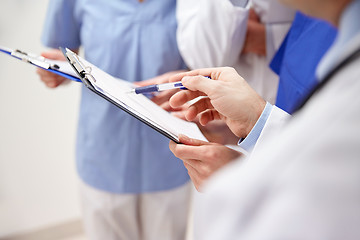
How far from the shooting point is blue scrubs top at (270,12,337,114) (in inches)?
26.9

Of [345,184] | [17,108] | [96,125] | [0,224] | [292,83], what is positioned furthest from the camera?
[0,224]

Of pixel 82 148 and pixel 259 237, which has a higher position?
pixel 259 237

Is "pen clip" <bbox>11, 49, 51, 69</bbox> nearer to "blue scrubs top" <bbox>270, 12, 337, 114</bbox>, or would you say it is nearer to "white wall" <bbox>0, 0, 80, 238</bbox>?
"blue scrubs top" <bbox>270, 12, 337, 114</bbox>

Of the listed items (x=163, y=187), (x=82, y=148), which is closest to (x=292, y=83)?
(x=163, y=187)

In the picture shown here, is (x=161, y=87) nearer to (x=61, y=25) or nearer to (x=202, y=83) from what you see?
(x=202, y=83)

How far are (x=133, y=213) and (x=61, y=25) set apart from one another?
0.60 m

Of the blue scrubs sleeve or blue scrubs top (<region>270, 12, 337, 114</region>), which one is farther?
the blue scrubs sleeve

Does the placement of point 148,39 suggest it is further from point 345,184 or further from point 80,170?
point 345,184

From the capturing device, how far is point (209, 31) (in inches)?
35.2

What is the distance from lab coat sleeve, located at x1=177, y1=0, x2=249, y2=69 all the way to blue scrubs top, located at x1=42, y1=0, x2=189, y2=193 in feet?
0.17

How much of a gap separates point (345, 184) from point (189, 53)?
68 cm

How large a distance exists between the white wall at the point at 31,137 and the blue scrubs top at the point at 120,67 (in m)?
0.33

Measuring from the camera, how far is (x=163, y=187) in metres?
1.06

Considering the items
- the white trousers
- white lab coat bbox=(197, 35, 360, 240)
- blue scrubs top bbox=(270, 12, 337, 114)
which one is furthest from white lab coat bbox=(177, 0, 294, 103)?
white lab coat bbox=(197, 35, 360, 240)
